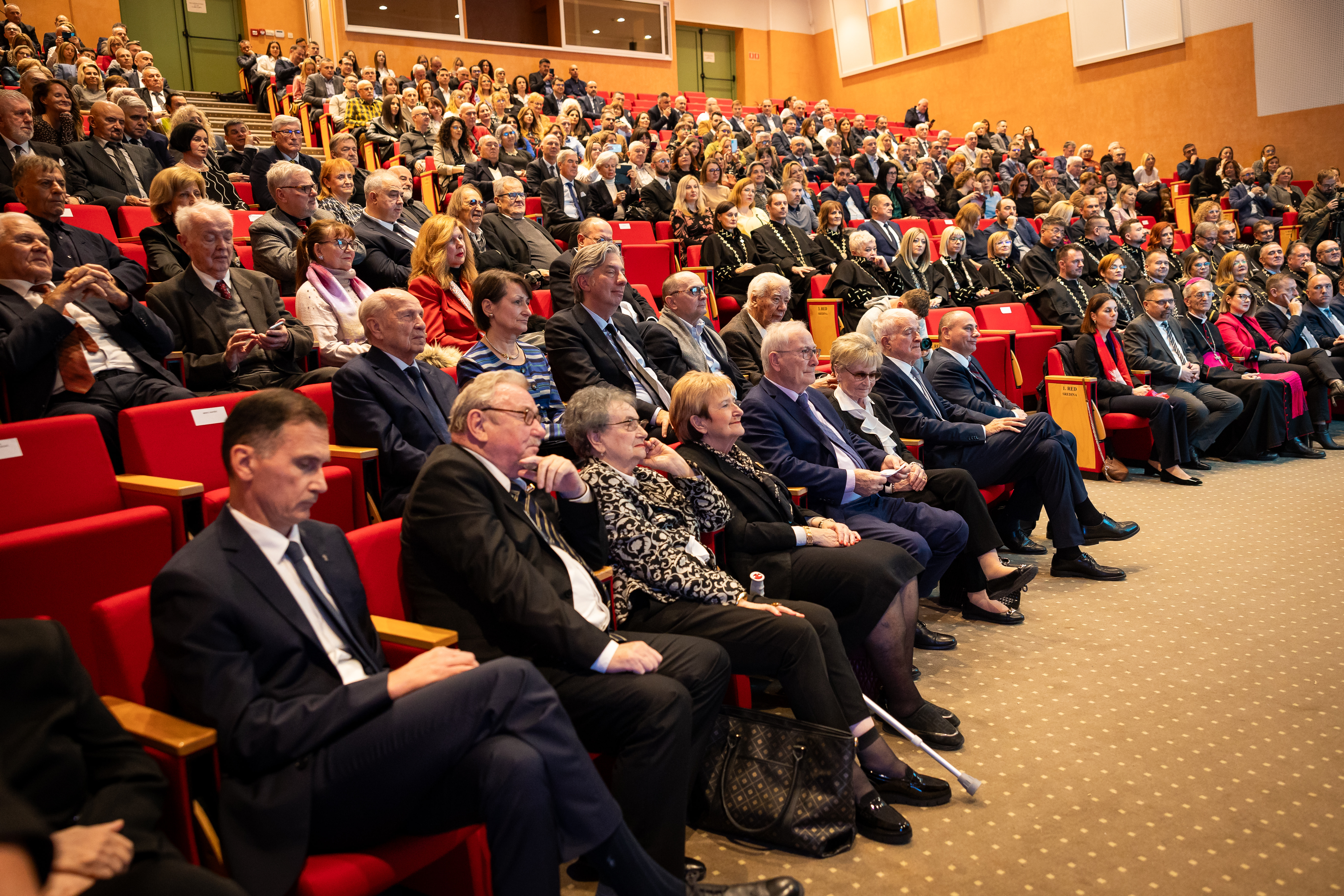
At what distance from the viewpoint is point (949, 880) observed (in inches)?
65.3

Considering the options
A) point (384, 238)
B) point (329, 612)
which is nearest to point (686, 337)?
point (384, 238)

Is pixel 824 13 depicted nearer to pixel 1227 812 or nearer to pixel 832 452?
pixel 832 452

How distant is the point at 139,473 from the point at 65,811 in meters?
1.37

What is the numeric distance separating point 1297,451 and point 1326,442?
0.33 m

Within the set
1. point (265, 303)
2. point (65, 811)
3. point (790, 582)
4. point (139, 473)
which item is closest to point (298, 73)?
point (265, 303)

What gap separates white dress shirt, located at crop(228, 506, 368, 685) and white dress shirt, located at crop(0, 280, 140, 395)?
1.57 metres

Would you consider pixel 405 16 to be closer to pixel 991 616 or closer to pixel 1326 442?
pixel 1326 442

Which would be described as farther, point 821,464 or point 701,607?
point 821,464

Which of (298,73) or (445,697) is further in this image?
(298,73)

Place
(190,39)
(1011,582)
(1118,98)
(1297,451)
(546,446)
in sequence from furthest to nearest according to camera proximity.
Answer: (1118,98) < (190,39) < (1297,451) < (546,446) < (1011,582)

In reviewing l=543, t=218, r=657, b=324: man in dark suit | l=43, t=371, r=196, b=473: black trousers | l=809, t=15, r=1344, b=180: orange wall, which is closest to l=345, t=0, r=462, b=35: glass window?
l=809, t=15, r=1344, b=180: orange wall

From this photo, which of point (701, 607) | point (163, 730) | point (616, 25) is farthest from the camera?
point (616, 25)

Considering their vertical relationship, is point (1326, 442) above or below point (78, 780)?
below

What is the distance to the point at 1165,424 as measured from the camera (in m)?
4.66
